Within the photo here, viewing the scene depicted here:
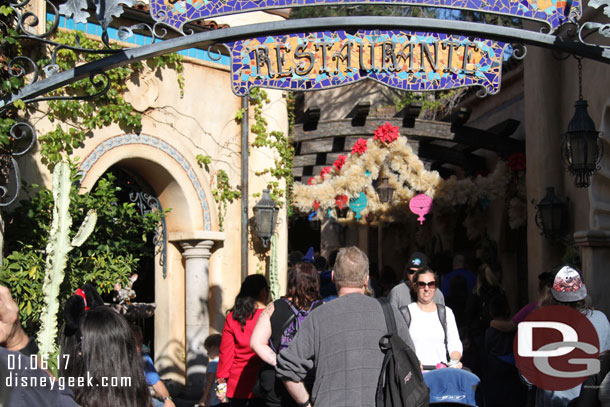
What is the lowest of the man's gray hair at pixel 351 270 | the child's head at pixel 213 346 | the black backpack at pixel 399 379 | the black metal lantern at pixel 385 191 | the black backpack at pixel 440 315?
the child's head at pixel 213 346

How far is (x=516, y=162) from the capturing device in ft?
41.2

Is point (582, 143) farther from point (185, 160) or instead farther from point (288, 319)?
point (185, 160)

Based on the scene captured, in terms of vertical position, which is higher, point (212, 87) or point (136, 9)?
point (136, 9)

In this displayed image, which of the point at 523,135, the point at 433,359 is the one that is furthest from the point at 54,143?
the point at 523,135

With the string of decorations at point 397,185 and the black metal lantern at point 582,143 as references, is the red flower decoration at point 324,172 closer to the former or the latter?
the string of decorations at point 397,185

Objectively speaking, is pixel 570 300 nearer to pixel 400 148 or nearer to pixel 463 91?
pixel 400 148

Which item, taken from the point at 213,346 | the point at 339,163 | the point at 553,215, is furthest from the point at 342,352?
the point at 339,163

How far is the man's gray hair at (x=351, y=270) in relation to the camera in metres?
4.46

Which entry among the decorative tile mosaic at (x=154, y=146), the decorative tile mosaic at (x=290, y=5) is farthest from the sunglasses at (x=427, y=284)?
the decorative tile mosaic at (x=154, y=146)

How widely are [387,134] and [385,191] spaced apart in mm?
961

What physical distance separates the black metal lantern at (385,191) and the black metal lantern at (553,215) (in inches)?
108

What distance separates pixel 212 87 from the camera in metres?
10.6

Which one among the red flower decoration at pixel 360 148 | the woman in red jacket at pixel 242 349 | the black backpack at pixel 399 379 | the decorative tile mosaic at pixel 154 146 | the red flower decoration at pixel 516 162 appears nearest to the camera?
the black backpack at pixel 399 379

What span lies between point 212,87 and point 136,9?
162 cm
